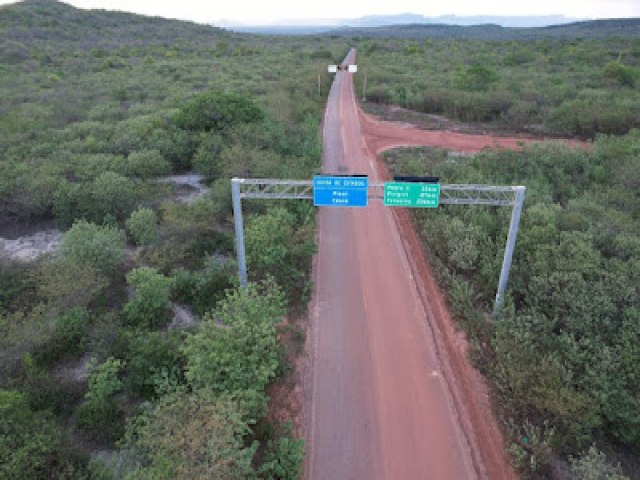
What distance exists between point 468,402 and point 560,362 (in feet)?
11.5

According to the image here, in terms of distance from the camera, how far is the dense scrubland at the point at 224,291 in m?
12.2

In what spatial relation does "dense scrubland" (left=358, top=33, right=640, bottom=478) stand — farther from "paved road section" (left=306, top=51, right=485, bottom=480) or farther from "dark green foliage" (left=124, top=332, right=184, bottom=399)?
"dark green foliage" (left=124, top=332, right=184, bottom=399)

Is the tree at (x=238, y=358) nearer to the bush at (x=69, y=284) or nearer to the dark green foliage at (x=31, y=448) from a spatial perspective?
the dark green foliage at (x=31, y=448)

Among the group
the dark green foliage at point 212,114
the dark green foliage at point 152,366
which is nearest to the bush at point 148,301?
the dark green foliage at point 152,366

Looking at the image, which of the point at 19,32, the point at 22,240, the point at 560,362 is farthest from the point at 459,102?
the point at 19,32

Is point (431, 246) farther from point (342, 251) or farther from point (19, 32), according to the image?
point (19, 32)

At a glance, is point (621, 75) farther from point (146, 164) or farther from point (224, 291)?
point (224, 291)

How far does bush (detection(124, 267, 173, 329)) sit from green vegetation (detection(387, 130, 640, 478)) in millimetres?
12911

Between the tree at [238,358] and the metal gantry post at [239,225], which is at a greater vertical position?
the metal gantry post at [239,225]

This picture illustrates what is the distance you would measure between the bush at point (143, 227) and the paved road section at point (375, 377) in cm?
938

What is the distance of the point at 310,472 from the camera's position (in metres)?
12.6

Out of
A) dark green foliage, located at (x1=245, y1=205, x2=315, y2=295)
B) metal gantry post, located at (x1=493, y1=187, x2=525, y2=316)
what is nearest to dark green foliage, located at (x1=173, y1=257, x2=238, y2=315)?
dark green foliage, located at (x1=245, y1=205, x2=315, y2=295)

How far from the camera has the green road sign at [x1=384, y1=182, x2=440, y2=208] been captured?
Result: 15961mm

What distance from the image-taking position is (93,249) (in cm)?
1977
